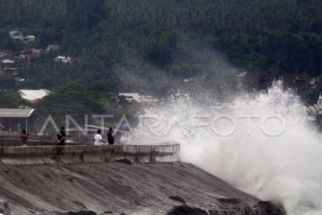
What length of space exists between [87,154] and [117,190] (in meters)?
2.49

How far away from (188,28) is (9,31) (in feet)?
69.3

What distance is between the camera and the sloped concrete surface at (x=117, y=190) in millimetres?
24688

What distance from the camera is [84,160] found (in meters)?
30.1

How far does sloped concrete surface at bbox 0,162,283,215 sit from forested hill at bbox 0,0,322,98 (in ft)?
144

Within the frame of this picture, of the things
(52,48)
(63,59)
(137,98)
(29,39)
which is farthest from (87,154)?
(29,39)

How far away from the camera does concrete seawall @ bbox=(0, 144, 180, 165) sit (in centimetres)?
2711

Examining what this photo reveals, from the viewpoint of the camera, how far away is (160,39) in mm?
98625

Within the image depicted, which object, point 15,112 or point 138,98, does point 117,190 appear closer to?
point 15,112

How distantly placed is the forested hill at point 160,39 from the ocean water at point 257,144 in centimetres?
3175

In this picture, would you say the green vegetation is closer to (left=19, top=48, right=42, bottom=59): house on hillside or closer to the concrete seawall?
(left=19, top=48, right=42, bottom=59): house on hillside

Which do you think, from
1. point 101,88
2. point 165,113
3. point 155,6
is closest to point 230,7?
point 155,6

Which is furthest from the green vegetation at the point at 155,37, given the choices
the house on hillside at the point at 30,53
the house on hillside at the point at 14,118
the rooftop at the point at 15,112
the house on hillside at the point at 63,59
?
the house on hillside at the point at 14,118

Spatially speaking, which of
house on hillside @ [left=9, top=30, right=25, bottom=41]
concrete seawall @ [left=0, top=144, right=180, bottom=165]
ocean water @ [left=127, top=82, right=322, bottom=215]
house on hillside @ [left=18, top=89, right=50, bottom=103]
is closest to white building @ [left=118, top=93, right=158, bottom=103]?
house on hillside @ [left=18, top=89, right=50, bottom=103]

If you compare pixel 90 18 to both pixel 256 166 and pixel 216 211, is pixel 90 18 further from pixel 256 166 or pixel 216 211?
pixel 216 211
